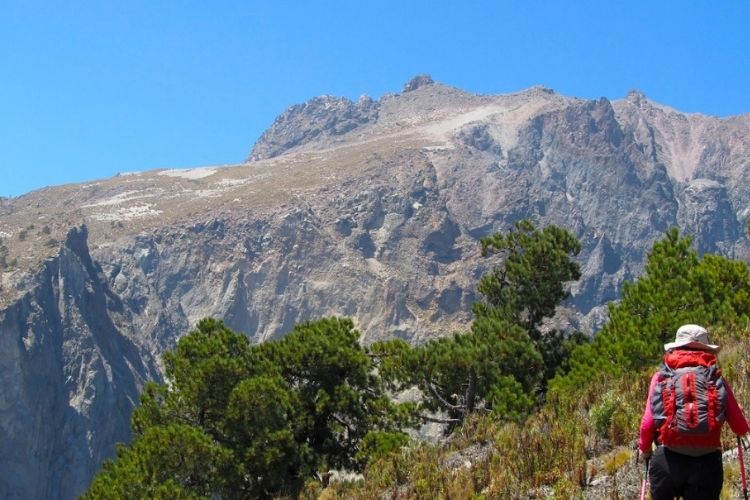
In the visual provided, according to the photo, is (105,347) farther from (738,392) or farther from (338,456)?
(738,392)

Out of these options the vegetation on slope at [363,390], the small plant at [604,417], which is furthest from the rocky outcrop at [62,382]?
the small plant at [604,417]

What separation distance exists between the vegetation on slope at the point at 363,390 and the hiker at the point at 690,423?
27.0 feet

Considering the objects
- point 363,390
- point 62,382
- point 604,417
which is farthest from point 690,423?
point 62,382

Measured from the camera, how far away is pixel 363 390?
27.9m

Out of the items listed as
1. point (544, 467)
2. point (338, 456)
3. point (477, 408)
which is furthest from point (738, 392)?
point (338, 456)

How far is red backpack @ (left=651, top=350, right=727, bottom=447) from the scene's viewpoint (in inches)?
259

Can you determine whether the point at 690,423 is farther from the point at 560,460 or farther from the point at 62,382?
the point at 62,382

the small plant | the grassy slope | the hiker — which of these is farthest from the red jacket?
the small plant

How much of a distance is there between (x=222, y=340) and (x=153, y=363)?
Answer: 141m

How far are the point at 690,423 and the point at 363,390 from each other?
2181 centimetres

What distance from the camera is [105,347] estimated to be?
140 m

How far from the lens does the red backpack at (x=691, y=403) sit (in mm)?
6570

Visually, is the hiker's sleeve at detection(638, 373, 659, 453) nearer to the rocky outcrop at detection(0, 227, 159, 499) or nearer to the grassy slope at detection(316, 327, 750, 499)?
the grassy slope at detection(316, 327, 750, 499)

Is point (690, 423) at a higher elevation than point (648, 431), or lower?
higher
